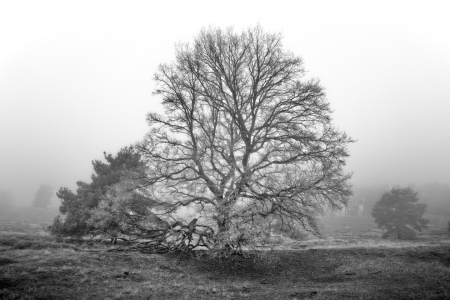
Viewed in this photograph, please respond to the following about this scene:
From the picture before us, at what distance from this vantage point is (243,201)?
11555 mm

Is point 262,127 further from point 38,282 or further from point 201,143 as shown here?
point 38,282

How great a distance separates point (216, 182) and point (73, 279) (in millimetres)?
7317

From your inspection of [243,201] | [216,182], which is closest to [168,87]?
[216,182]

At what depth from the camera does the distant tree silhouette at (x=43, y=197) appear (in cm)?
8981

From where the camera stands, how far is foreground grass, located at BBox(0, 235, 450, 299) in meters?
6.82

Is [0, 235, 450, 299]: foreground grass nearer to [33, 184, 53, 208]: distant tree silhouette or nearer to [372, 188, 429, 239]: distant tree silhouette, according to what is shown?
[372, 188, 429, 239]: distant tree silhouette

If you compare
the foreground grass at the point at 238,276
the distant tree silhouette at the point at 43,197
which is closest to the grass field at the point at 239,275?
the foreground grass at the point at 238,276

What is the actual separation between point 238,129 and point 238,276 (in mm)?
7784

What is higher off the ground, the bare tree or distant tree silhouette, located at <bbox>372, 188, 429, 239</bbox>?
the bare tree

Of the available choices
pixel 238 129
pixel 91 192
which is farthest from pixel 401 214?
pixel 91 192

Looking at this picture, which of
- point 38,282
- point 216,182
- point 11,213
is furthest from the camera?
point 11,213

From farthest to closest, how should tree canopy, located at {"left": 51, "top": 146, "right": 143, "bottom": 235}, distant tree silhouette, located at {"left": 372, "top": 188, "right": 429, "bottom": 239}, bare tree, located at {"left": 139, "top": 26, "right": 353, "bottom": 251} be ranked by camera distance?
distant tree silhouette, located at {"left": 372, "top": 188, "right": 429, "bottom": 239}
tree canopy, located at {"left": 51, "top": 146, "right": 143, "bottom": 235}
bare tree, located at {"left": 139, "top": 26, "right": 353, "bottom": 251}

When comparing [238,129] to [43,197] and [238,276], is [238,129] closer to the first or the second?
[238,276]

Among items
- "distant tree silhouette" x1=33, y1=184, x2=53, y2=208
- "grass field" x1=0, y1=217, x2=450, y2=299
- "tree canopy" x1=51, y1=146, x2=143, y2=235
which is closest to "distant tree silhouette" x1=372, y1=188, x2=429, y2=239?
"grass field" x1=0, y1=217, x2=450, y2=299
